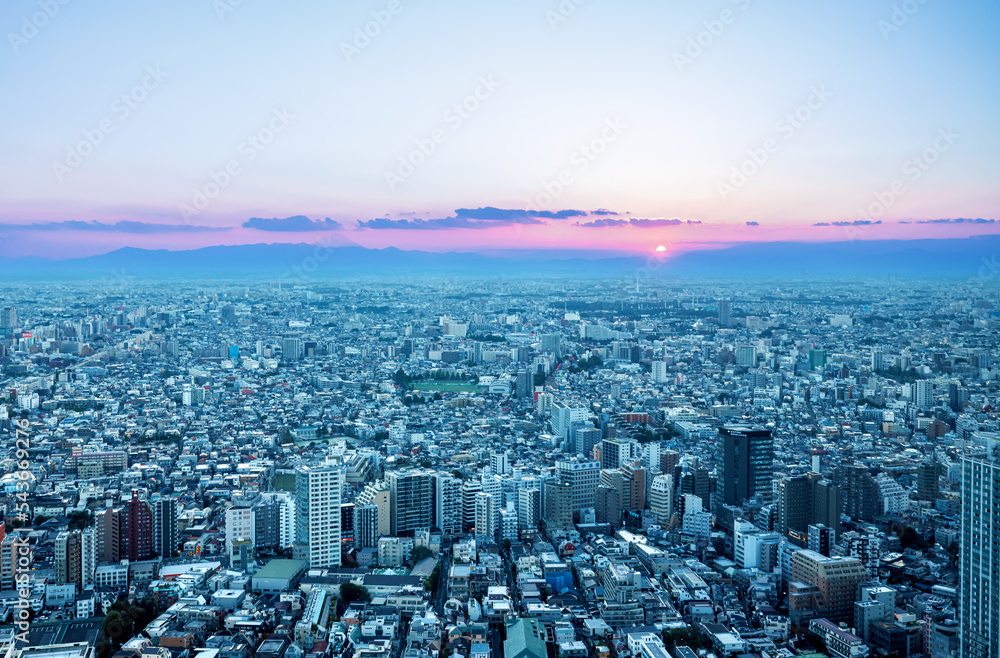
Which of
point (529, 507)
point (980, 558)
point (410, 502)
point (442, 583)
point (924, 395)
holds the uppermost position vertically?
point (980, 558)

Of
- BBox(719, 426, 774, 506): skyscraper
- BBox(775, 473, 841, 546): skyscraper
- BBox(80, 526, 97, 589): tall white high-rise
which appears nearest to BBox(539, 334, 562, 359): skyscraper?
→ BBox(719, 426, 774, 506): skyscraper

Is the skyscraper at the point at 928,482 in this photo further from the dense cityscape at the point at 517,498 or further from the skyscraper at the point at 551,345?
the skyscraper at the point at 551,345

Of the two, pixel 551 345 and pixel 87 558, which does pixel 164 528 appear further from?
pixel 551 345

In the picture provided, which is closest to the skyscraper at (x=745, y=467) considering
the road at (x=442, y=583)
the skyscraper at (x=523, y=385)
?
the road at (x=442, y=583)

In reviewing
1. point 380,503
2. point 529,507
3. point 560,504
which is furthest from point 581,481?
point 380,503

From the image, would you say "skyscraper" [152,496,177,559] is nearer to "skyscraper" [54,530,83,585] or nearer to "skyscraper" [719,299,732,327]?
"skyscraper" [54,530,83,585]

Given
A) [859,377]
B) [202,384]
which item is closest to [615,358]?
[859,377]
